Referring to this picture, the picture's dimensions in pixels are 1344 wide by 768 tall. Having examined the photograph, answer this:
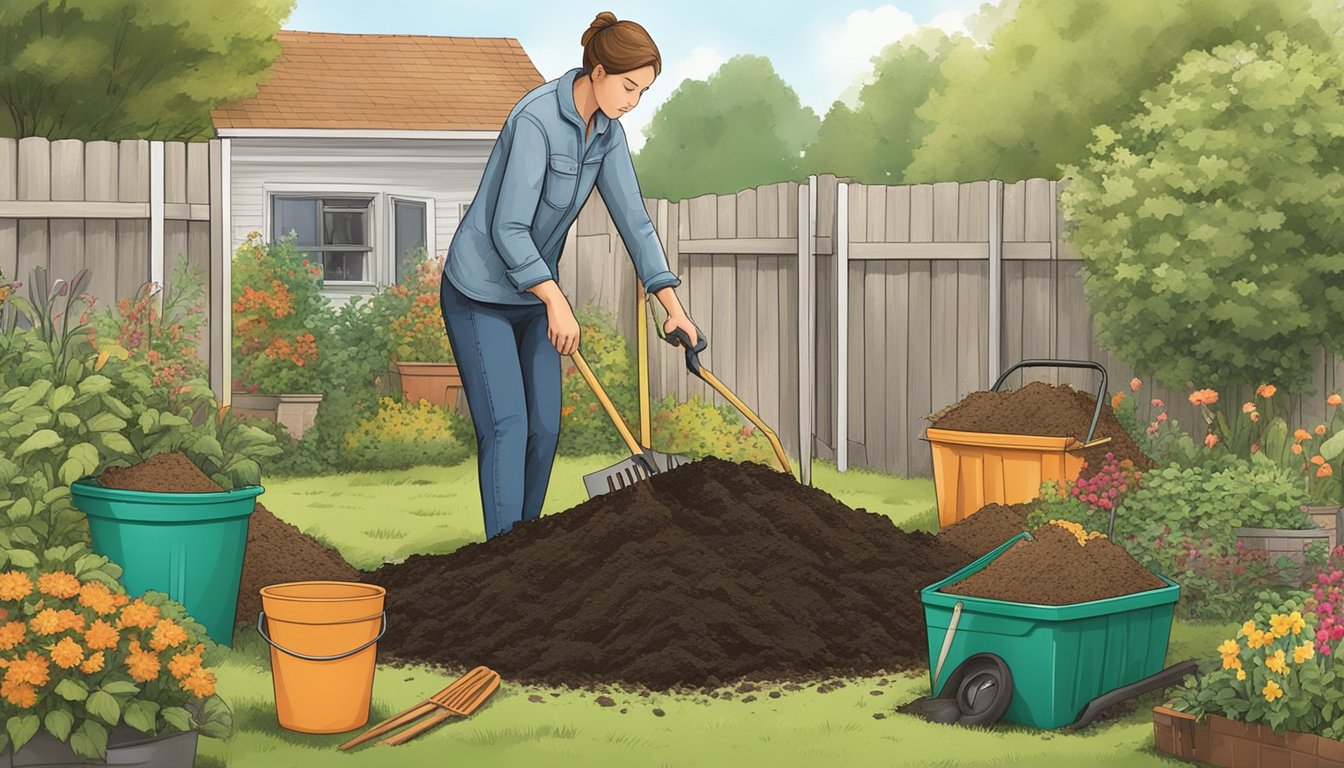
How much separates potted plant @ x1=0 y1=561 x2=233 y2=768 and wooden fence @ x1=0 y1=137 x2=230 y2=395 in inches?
218

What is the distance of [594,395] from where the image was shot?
10.5 m

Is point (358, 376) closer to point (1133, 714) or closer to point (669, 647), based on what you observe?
point (669, 647)

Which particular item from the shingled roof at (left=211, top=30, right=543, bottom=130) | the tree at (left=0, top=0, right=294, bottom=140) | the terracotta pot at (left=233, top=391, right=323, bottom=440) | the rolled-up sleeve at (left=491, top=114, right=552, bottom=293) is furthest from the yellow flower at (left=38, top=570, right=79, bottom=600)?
the tree at (left=0, top=0, right=294, bottom=140)

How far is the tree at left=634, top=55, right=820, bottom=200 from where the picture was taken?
29.1m

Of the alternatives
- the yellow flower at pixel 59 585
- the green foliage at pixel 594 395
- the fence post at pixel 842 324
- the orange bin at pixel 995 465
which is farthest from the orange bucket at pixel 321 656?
the green foliage at pixel 594 395

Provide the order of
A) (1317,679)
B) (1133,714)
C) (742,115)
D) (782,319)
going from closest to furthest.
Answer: (1317,679) < (1133,714) < (782,319) < (742,115)

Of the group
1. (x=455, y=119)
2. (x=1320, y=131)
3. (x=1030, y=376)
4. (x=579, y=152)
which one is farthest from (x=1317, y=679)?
(x=455, y=119)

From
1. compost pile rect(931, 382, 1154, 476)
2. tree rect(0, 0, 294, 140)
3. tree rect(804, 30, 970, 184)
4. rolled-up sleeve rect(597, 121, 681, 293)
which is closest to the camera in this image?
rolled-up sleeve rect(597, 121, 681, 293)

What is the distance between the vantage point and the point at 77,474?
4.73m

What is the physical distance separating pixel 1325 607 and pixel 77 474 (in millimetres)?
3601

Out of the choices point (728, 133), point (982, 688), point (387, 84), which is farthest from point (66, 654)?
point (728, 133)

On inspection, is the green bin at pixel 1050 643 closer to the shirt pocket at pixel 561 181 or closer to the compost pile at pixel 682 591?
the compost pile at pixel 682 591

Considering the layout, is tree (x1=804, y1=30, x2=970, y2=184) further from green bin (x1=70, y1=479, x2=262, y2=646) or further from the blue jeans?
green bin (x1=70, y1=479, x2=262, y2=646)

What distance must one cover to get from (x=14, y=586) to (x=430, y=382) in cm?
696
